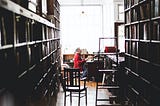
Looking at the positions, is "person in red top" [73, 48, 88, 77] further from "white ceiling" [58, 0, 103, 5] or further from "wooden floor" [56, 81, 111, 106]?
"white ceiling" [58, 0, 103, 5]

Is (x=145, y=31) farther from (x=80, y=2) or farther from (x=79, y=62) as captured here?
(x=80, y=2)

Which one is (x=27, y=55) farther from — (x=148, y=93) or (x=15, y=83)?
(x=148, y=93)

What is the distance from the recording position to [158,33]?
3621 millimetres

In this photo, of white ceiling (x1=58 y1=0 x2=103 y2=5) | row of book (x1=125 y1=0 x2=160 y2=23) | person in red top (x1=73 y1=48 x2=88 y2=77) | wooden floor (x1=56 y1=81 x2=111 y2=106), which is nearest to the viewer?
row of book (x1=125 y1=0 x2=160 y2=23)

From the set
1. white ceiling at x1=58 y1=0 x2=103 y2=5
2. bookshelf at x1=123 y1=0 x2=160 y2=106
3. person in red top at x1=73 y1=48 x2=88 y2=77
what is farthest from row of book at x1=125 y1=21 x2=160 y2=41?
white ceiling at x1=58 y1=0 x2=103 y2=5

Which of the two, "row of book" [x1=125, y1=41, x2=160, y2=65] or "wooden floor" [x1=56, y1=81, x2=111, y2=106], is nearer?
"row of book" [x1=125, y1=41, x2=160, y2=65]

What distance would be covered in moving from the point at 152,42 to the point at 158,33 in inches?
10.3

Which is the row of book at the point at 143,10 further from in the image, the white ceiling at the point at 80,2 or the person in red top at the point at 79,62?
the white ceiling at the point at 80,2

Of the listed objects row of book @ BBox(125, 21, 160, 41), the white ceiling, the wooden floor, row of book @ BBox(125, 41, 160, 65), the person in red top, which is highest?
the white ceiling

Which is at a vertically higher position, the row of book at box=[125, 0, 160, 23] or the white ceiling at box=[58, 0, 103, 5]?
the white ceiling at box=[58, 0, 103, 5]

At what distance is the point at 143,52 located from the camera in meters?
4.61

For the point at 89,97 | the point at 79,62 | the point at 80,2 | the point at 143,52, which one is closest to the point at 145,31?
the point at 143,52

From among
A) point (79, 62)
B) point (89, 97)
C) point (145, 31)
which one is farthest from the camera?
point (79, 62)

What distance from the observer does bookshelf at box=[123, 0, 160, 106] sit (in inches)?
149
